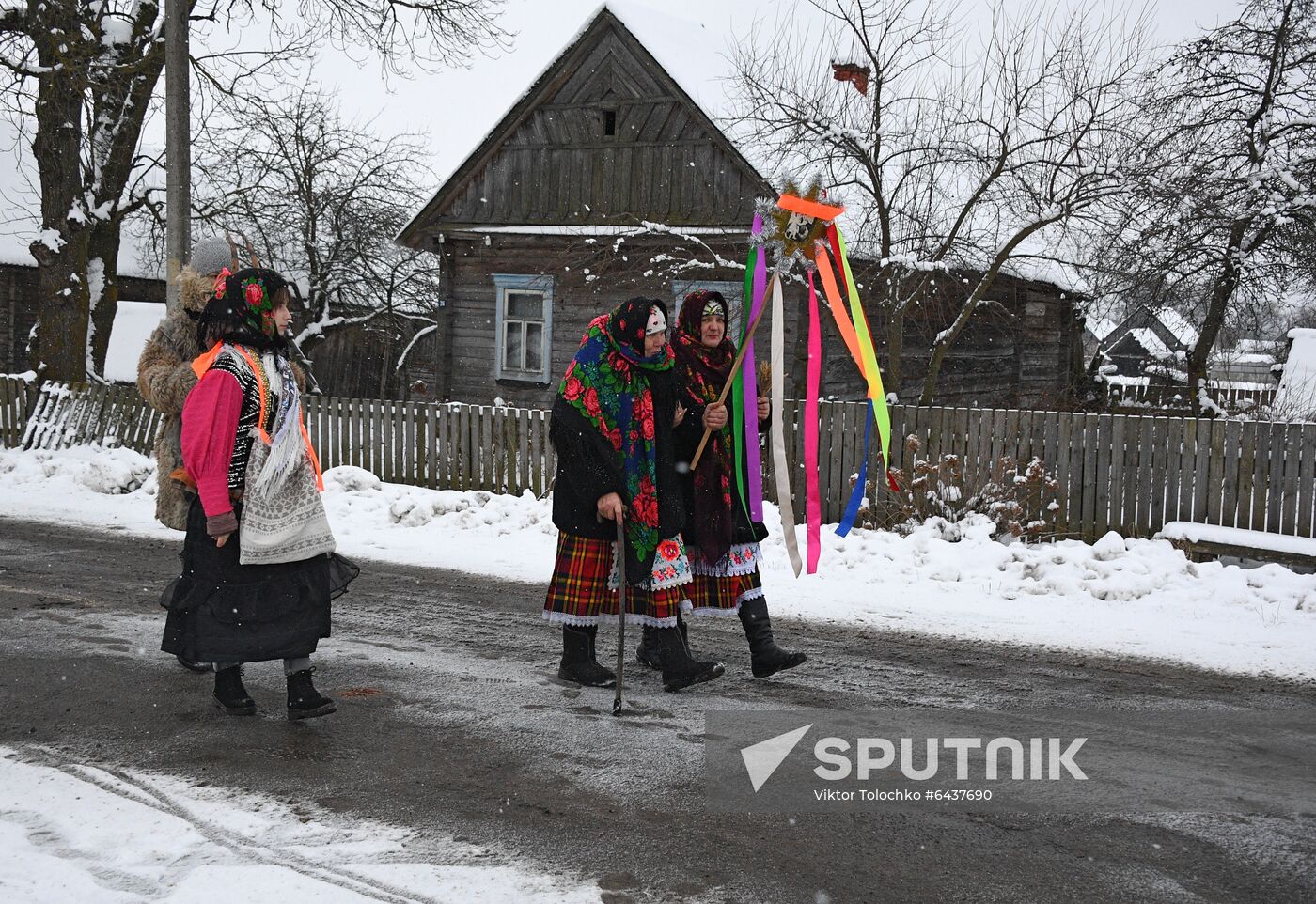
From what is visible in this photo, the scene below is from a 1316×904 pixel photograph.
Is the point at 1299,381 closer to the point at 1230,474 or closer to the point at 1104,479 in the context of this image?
the point at 1230,474

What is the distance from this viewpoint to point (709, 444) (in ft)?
16.4

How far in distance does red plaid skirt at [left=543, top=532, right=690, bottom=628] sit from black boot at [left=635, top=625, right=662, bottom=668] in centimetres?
33

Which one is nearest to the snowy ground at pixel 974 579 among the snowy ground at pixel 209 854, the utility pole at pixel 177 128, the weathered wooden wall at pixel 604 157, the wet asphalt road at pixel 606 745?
the wet asphalt road at pixel 606 745

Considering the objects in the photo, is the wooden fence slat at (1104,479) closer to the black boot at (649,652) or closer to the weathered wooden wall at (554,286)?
the black boot at (649,652)

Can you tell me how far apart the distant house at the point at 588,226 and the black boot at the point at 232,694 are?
34.9 ft

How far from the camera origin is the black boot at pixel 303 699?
4.31 m

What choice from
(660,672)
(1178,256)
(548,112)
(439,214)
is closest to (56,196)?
(439,214)

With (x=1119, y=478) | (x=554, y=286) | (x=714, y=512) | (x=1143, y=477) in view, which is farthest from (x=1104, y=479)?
(x=554, y=286)

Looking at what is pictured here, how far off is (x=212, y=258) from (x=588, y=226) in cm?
1174

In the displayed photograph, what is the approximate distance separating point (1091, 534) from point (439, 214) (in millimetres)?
12147

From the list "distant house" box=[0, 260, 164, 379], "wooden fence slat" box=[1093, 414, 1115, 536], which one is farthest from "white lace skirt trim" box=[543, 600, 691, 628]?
"distant house" box=[0, 260, 164, 379]

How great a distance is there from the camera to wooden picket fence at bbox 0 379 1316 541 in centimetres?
896

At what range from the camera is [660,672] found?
5.10m

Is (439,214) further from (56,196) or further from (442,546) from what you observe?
(442,546)
